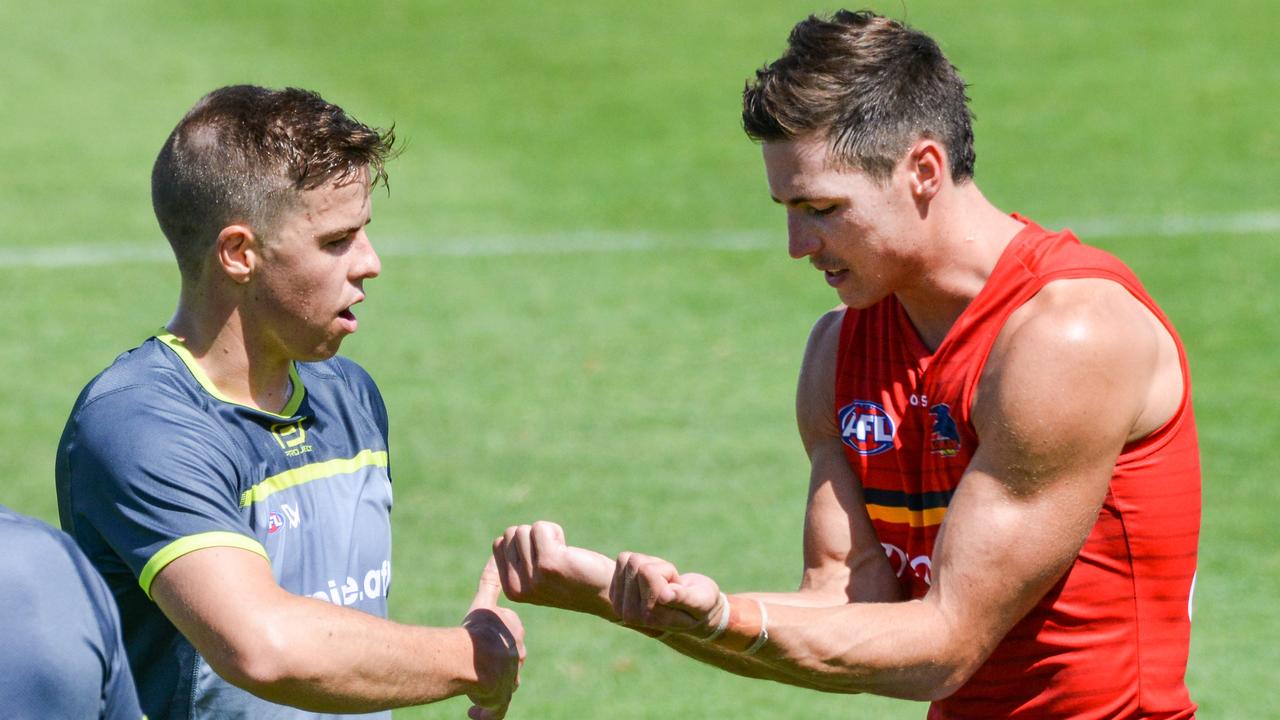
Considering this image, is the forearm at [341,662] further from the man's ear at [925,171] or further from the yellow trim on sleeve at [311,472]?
the man's ear at [925,171]

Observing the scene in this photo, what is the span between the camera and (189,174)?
151 inches

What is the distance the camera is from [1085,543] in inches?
152

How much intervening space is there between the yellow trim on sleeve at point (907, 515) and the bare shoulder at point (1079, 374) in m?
0.35

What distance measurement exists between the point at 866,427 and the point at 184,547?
5.56ft

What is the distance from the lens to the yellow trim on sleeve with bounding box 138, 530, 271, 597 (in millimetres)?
3395

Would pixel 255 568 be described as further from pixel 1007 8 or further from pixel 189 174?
pixel 1007 8

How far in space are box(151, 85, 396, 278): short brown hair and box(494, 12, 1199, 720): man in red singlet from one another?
946 millimetres

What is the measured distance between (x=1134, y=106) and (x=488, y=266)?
6.75 metres

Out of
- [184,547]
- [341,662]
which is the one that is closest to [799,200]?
[341,662]

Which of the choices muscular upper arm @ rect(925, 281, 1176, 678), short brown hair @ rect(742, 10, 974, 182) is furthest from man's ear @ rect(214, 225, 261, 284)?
muscular upper arm @ rect(925, 281, 1176, 678)

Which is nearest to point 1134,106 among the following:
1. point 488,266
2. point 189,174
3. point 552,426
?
point 488,266

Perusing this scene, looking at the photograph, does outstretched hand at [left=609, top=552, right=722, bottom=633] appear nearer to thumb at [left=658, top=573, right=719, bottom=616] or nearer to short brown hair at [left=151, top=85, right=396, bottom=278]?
thumb at [left=658, top=573, right=719, bottom=616]

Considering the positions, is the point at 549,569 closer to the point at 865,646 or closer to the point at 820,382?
the point at 865,646

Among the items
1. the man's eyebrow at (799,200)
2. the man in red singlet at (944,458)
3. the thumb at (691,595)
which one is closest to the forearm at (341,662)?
the man in red singlet at (944,458)
